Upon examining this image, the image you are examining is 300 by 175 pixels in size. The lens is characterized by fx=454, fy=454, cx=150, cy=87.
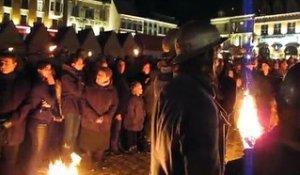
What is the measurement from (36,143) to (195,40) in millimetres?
5476

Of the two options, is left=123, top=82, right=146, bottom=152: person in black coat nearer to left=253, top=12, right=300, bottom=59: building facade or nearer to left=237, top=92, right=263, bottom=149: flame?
left=237, top=92, right=263, bottom=149: flame

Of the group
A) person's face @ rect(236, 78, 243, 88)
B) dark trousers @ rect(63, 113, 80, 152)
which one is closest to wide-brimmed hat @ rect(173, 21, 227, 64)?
dark trousers @ rect(63, 113, 80, 152)

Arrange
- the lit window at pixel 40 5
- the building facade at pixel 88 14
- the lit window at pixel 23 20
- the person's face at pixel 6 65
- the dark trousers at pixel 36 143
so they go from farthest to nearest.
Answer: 1. the building facade at pixel 88 14
2. the lit window at pixel 40 5
3. the lit window at pixel 23 20
4. the dark trousers at pixel 36 143
5. the person's face at pixel 6 65

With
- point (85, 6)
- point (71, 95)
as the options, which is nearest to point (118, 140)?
point (71, 95)

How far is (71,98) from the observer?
8.84m

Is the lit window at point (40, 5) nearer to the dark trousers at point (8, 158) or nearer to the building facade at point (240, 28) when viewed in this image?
the building facade at point (240, 28)

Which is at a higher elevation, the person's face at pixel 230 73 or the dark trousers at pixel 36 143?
the person's face at pixel 230 73

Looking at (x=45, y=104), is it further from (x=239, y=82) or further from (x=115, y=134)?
(x=239, y=82)

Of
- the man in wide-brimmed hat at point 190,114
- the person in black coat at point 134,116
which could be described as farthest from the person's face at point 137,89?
the man in wide-brimmed hat at point 190,114

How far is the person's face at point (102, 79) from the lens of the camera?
862cm

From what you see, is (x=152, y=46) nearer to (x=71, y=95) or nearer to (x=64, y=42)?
(x=64, y=42)

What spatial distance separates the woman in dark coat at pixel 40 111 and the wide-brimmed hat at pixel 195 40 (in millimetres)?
5140

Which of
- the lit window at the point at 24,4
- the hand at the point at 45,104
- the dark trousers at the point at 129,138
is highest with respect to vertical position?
the lit window at the point at 24,4

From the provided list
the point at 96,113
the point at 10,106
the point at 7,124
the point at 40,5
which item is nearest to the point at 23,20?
the point at 40,5
